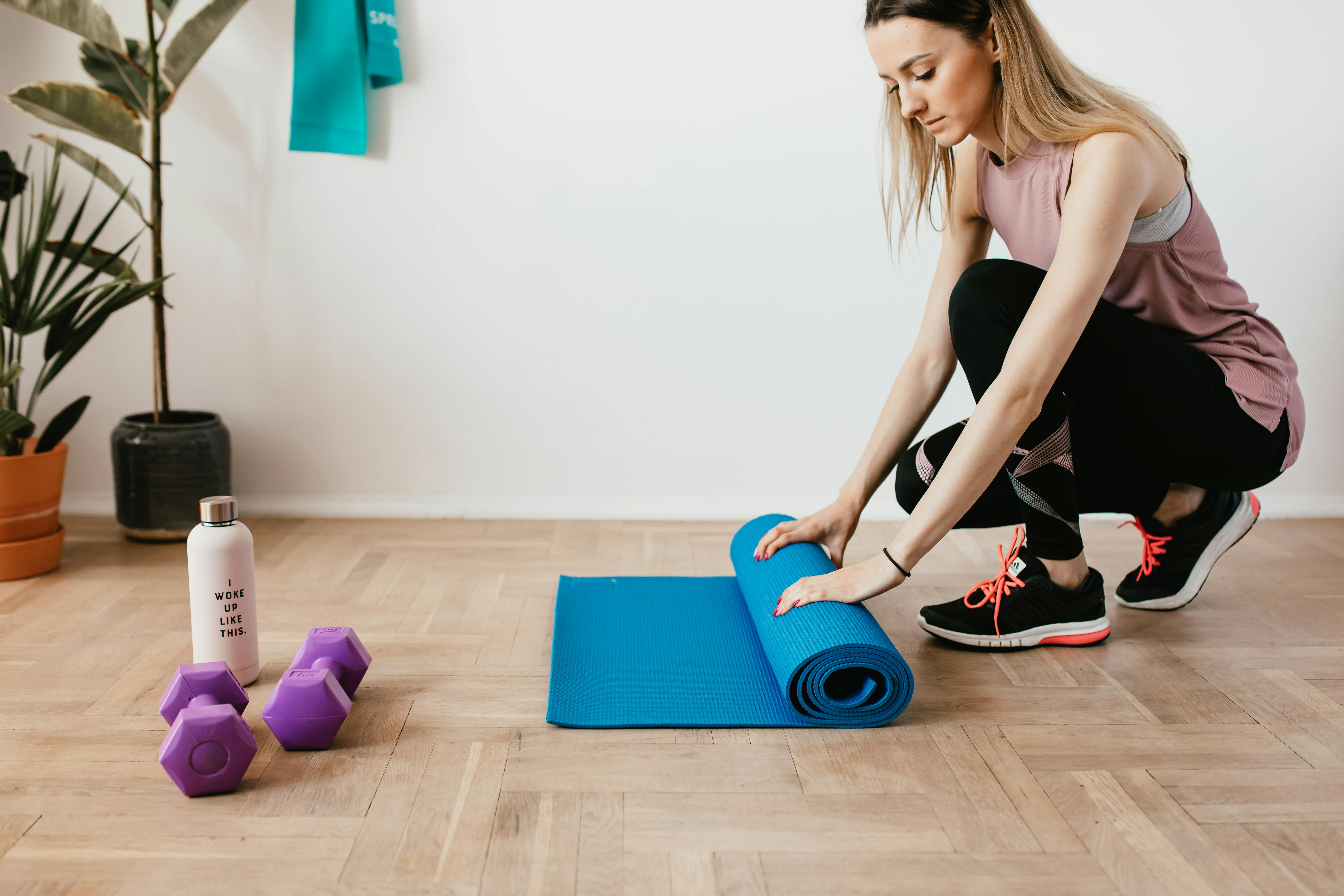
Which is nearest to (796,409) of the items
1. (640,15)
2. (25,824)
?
(640,15)

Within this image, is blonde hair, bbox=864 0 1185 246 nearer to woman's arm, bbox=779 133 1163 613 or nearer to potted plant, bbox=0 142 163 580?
woman's arm, bbox=779 133 1163 613

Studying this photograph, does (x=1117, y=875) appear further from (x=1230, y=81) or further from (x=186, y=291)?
(x=186, y=291)

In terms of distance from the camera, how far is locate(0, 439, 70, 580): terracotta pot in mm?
1900

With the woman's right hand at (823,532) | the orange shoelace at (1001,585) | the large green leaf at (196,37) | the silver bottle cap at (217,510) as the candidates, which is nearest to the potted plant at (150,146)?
the large green leaf at (196,37)

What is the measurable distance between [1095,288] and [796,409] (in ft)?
3.85

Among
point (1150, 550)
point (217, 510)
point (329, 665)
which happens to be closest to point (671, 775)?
point (329, 665)

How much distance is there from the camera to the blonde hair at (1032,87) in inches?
52.6

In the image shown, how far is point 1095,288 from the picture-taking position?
1.31 meters

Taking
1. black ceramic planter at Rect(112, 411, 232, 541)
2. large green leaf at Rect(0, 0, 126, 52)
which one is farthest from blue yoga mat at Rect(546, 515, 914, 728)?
large green leaf at Rect(0, 0, 126, 52)

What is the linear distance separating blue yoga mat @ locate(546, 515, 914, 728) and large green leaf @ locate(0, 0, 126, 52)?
1.47m

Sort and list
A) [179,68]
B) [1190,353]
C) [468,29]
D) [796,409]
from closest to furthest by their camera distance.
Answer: [1190,353]
[179,68]
[468,29]
[796,409]

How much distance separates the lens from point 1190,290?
5.01 feet

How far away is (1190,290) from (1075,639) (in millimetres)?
566

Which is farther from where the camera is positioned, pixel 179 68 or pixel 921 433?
pixel 921 433
